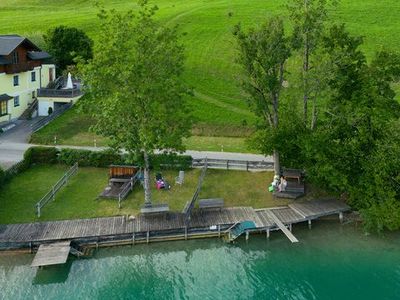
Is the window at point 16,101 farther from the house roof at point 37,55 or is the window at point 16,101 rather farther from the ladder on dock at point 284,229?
the ladder on dock at point 284,229

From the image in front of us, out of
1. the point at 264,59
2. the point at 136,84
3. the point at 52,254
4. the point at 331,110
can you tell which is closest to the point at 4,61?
the point at 136,84

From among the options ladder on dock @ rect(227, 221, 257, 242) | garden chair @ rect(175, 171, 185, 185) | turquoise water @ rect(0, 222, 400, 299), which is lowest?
turquoise water @ rect(0, 222, 400, 299)

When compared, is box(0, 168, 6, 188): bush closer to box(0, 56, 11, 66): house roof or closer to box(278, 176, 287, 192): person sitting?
box(0, 56, 11, 66): house roof

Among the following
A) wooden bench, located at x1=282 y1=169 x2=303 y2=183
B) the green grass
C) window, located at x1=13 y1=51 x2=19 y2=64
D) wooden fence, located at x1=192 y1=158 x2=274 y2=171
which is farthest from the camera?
the green grass

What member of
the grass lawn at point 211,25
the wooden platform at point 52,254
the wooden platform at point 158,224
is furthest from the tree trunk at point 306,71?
the wooden platform at point 52,254

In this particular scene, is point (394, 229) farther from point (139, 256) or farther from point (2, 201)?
point (2, 201)

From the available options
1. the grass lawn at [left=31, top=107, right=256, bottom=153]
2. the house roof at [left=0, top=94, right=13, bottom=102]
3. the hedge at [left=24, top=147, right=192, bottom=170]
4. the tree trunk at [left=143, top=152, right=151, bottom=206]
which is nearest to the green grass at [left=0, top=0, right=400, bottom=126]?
the grass lawn at [left=31, top=107, right=256, bottom=153]

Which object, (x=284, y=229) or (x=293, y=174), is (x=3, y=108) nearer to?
(x=293, y=174)
